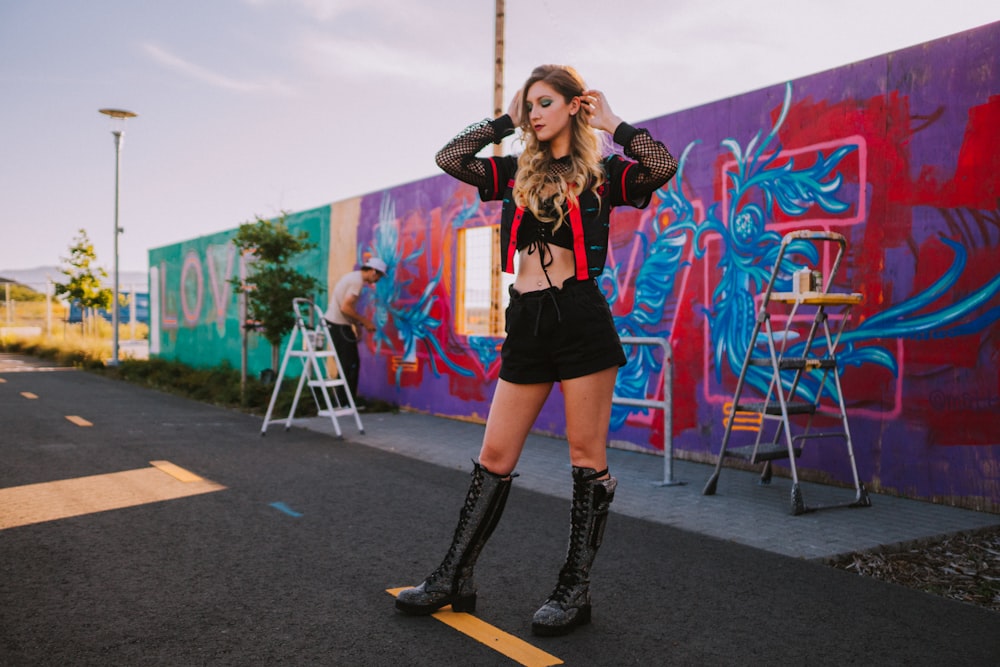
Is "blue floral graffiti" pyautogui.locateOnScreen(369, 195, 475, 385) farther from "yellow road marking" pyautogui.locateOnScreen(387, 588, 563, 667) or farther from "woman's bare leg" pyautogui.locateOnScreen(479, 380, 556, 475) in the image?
"woman's bare leg" pyautogui.locateOnScreen(479, 380, 556, 475)

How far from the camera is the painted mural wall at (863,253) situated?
5.90 m

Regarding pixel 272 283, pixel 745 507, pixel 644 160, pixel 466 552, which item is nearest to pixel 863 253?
pixel 745 507

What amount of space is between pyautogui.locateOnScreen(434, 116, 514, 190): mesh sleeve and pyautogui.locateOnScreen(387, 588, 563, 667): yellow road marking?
5.67ft

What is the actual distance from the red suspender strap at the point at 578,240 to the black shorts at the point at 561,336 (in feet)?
0.15

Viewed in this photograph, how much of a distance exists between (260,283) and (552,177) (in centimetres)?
992

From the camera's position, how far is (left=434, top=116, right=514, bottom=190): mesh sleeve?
11.2 ft

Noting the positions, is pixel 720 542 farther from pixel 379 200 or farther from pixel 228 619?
pixel 379 200

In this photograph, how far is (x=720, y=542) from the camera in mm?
4902

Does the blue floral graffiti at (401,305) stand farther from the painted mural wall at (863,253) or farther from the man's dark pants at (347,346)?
the painted mural wall at (863,253)

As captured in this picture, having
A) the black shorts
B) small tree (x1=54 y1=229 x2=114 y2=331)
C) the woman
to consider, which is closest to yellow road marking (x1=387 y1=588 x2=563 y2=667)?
the woman

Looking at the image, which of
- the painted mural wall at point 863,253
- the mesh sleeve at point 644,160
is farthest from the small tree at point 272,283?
the mesh sleeve at point 644,160

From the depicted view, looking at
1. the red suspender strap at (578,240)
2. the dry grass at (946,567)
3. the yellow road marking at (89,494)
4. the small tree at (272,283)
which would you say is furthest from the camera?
the small tree at (272,283)

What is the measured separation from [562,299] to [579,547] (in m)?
0.95

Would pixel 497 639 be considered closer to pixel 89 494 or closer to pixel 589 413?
pixel 589 413
